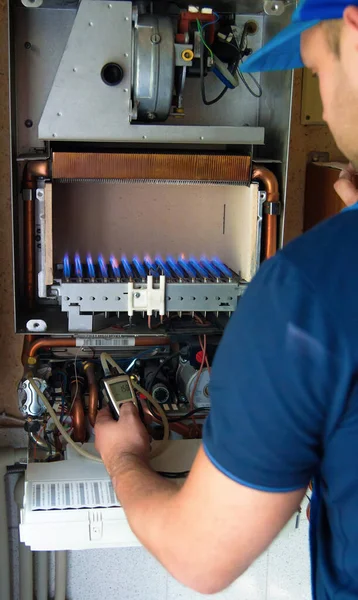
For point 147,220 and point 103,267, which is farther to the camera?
point 147,220

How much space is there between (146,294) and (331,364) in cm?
70

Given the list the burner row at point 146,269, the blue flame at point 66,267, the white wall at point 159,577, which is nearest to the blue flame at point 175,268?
the burner row at point 146,269

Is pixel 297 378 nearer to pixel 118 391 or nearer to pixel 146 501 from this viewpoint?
pixel 146 501

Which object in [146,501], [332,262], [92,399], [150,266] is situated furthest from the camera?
[150,266]

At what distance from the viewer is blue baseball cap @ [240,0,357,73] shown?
68cm

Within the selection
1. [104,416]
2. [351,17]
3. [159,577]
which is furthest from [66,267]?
[159,577]

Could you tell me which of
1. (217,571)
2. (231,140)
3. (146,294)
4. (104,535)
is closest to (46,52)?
(231,140)

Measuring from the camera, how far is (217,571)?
76cm

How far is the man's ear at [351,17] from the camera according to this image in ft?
2.07

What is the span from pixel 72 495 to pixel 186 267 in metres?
0.55

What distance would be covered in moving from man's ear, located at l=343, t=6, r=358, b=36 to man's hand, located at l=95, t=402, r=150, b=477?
73cm

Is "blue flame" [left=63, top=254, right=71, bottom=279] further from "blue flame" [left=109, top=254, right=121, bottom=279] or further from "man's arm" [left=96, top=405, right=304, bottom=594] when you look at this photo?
"man's arm" [left=96, top=405, right=304, bottom=594]

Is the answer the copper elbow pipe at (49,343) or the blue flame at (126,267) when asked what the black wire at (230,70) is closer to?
the blue flame at (126,267)

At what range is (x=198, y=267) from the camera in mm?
1464
